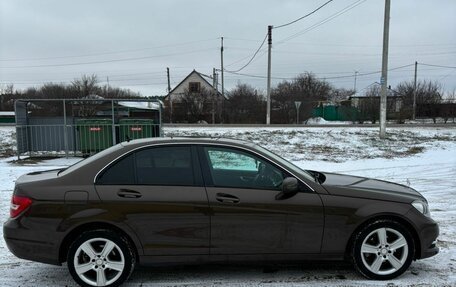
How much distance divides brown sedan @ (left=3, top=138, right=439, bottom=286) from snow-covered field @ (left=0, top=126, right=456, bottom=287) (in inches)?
11.8

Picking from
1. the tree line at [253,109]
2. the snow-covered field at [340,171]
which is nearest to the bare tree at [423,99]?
the tree line at [253,109]

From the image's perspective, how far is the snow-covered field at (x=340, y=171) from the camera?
4352 mm

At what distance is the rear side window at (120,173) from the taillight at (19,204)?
0.71 metres

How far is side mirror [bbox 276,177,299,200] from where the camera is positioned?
4.12 metres

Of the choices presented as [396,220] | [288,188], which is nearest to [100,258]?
[288,188]

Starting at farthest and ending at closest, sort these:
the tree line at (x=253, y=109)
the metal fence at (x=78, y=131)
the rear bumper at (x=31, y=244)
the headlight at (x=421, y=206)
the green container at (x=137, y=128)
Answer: the tree line at (x=253, y=109) < the green container at (x=137, y=128) < the metal fence at (x=78, y=131) < the headlight at (x=421, y=206) < the rear bumper at (x=31, y=244)

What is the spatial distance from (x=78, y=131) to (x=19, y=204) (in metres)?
10.7

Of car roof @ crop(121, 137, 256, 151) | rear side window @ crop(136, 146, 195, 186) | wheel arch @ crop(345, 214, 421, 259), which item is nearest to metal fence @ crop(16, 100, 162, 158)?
car roof @ crop(121, 137, 256, 151)

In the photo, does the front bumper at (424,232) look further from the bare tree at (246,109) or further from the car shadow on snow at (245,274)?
the bare tree at (246,109)

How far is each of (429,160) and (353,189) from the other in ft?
34.6

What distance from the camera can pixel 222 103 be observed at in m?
39.7

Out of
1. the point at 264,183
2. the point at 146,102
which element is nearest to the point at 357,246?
the point at 264,183

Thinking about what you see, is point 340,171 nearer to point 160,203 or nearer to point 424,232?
point 424,232

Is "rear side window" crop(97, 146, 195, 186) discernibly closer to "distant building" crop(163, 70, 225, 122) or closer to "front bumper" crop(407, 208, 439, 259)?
"front bumper" crop(407, 208, 439, 259)
